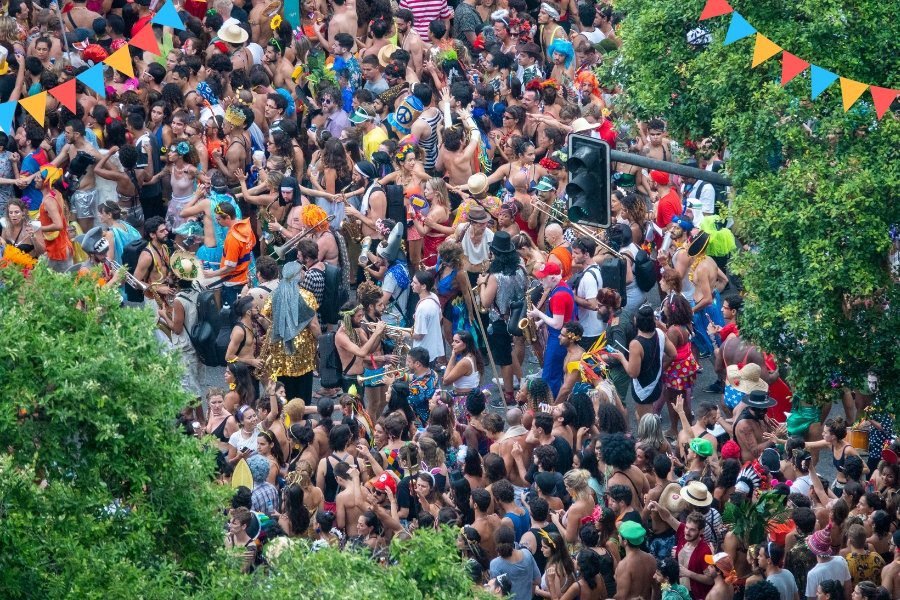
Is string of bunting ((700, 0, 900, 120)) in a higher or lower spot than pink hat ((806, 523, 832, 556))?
higher

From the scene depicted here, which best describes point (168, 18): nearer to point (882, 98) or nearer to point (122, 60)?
point (122, 60)

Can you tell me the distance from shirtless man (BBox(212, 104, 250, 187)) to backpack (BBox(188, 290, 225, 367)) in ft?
7.96

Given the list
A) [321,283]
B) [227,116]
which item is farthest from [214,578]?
[227,116]

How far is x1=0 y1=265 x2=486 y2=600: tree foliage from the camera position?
7.97 meters

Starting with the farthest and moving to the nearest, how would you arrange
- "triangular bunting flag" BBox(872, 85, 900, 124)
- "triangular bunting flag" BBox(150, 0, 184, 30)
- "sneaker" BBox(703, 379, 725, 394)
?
"triangular bunting flag" BBox(150, 0, 184, 30) → "sneaker" BBox(703, 379, 725, 394) → "triangular bunting flag" BBox(872, 85, 900, 124)

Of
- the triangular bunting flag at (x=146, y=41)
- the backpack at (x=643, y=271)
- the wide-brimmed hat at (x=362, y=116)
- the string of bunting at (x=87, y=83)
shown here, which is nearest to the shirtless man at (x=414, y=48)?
the wide-brimmed hat at (x=362, y=116)

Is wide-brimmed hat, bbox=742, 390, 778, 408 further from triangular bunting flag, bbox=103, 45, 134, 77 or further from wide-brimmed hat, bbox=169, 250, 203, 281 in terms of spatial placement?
triangular bunting flag, bbox=103, 45, 134, 77

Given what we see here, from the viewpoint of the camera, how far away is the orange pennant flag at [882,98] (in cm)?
1167

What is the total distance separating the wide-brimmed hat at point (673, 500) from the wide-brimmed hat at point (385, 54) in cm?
886

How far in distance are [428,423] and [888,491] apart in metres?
3.64

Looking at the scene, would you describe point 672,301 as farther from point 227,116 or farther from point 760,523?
point 227,116

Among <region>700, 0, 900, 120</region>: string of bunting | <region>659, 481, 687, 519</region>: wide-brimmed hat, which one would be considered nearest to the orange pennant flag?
<region>700, 0, 900, 120</region>: string of bunting

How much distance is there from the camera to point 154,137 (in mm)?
17219

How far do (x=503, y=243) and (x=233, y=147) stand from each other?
3.78m
